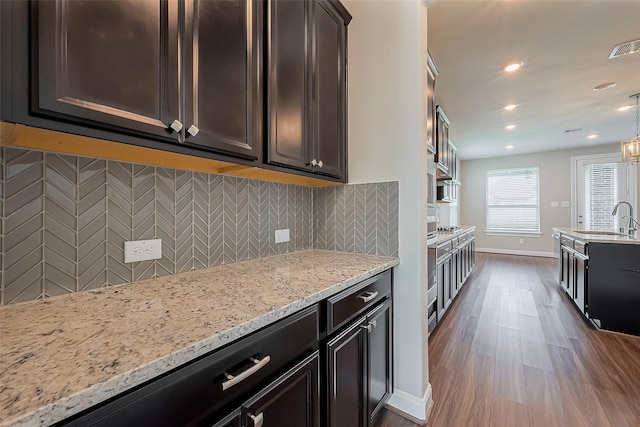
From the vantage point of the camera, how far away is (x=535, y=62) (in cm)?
271

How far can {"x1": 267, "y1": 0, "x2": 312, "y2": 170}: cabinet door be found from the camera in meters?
1.24

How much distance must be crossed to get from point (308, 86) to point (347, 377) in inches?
58.0

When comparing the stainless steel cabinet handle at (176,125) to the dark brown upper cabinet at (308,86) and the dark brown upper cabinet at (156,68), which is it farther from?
the dark brown upper cabinet at (308,86)

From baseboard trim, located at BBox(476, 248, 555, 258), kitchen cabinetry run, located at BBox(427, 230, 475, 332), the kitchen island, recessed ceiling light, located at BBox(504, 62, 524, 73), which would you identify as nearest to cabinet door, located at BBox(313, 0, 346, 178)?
kitchen cabinetry run, located at BBox(427, 230, 475, 332)

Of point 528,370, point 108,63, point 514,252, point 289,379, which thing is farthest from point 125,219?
point 514,252

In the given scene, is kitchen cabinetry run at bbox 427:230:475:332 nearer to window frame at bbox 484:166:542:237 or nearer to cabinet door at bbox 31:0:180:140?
cabinet door at bbox 31:0:180:140

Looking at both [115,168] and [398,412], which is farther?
[398,412]

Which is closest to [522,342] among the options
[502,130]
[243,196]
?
Result: [243,196]

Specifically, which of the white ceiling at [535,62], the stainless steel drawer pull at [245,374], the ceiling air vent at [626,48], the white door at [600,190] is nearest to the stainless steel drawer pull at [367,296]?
the stainless steel drawer pull at [245,374]

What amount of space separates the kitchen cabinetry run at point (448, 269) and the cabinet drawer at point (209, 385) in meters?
1.65

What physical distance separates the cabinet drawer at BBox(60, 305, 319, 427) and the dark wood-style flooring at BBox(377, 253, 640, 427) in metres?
1.16

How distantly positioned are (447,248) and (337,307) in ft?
7.18

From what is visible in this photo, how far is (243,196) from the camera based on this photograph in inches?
58.9

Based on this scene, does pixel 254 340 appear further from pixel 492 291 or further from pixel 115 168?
pixel 492 291
